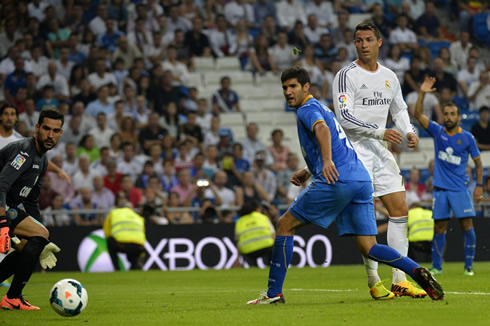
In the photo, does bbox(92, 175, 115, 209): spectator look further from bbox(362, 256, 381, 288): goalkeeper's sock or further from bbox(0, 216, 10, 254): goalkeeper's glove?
bbox(362, 256, 381, 288): goalkeeper's sock

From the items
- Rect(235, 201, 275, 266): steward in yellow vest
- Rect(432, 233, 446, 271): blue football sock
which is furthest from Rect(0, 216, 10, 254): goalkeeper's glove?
Rect(235, 201, 275, 266): steward in yellow vest

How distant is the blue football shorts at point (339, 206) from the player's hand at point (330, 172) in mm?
144

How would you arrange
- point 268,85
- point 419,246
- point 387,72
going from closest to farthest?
1. point 387,72
2. point 419,246
3. point 268,85

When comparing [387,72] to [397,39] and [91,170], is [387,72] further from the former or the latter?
[397,39]

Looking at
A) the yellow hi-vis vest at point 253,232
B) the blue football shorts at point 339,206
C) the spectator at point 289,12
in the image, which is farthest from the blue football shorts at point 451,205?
the spectator at point 289,12

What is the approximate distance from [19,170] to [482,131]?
14.0 m

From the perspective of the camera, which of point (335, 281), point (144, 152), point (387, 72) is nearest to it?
point (387, 72)

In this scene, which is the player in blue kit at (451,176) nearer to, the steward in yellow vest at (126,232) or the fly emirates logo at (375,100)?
the fly emirates logo at (375,100)

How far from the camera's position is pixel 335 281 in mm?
12125

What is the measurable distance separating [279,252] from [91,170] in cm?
1112

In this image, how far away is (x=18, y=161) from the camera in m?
8.34

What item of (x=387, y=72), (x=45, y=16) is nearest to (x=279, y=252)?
(x=387, y=72)

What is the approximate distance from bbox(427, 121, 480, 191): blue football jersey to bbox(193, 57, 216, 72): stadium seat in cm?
1065

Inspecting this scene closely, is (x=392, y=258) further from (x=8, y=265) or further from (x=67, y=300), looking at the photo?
(x=8, y=265)
